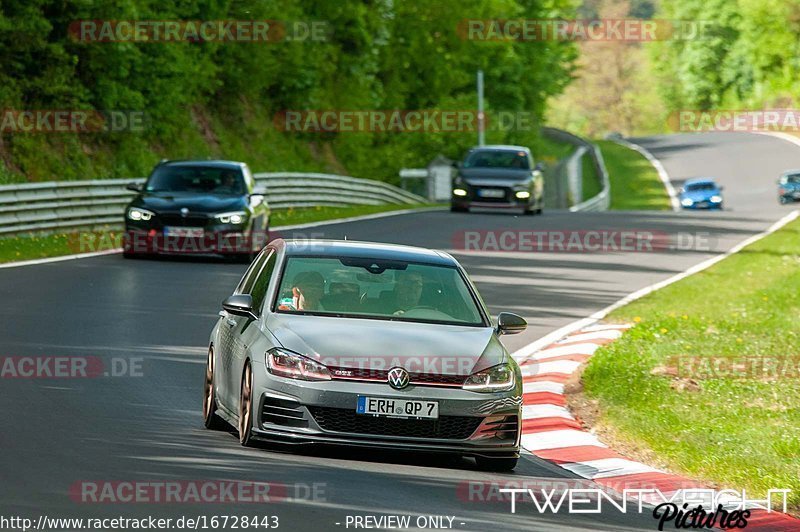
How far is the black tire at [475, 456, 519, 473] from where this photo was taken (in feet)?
33.8

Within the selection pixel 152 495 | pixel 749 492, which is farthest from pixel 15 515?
pixel 749 492

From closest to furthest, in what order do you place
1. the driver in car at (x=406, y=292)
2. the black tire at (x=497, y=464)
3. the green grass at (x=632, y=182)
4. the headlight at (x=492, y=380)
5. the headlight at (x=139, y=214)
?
the headlight at (x=492, y=380)
the black tire at (x=497, y=464)
the driver in car at (x=406, y=292)
the headlight at (x=139, y=214)
the green grass at (x=632, y=182)

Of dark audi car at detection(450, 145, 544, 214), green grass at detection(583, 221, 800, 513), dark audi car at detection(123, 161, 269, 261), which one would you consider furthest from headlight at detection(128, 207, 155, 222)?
dark audi car at detection(450, 145, 544, 214)

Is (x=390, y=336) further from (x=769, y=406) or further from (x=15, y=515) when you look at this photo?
(x=769, y=406)

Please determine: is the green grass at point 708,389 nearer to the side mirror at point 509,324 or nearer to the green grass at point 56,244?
the side mirror at point 509,324

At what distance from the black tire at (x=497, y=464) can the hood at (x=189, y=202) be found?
1616 centimetres

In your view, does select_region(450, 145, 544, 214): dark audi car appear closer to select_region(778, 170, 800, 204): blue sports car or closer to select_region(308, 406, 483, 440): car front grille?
select_region(778, 170, 800, 204): blue sports car

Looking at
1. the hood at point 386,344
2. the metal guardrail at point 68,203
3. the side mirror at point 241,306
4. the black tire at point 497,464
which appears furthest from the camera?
the metal guardrail at point 68,203

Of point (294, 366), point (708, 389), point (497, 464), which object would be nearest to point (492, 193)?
point (708, 389)

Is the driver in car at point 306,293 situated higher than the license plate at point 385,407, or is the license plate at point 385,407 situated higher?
the driver in car at point 306,293

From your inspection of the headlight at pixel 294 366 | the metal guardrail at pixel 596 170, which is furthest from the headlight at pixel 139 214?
the metal guardrail at pixel 596 170

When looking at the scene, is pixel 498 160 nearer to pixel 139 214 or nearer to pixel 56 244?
pixel 56 244

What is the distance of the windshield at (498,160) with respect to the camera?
1694 inches

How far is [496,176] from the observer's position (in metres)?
42.2
